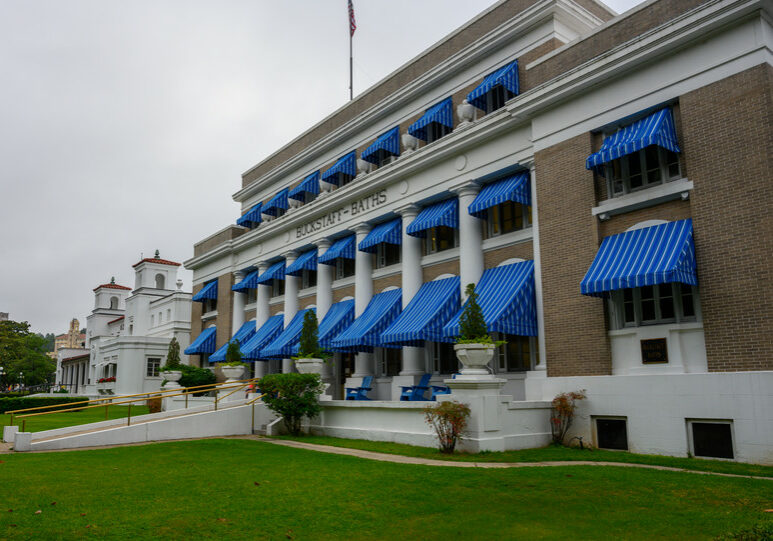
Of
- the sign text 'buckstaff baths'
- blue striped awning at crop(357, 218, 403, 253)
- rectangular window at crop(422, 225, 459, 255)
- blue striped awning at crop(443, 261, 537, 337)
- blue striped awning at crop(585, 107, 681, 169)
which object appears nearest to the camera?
blue striped awning at crop(585, 107, 681, 169)

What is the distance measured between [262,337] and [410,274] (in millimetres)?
10753

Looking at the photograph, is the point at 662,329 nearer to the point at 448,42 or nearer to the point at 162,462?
the point at 162,462

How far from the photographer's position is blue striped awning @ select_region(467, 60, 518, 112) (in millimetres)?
19891

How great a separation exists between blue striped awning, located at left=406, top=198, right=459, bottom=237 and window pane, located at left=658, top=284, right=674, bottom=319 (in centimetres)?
791

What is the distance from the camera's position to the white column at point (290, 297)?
95.8 feet

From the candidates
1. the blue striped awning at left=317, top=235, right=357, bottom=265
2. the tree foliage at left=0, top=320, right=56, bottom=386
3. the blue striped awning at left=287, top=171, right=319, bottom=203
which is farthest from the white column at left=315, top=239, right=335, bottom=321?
the tree foliage at left=0, top=320, right=56, bottom=386

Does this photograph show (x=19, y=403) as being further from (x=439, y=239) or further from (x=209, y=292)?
(x=439, y=239)

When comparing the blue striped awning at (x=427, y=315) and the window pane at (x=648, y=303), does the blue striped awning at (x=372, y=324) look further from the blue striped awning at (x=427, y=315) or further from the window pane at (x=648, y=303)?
the window pane at (x=648, y=303)

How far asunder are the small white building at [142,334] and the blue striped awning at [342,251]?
2213 centimetres

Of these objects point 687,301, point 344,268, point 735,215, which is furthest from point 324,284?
point 735,215

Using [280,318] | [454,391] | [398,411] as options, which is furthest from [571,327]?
[280,318]

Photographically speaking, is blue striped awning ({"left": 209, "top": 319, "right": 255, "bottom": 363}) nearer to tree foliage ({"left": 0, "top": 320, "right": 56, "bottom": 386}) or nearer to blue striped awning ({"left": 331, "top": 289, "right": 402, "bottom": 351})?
blue striped awning ({"left": 331, "top": 289, "right": 402, "bottom": 351})

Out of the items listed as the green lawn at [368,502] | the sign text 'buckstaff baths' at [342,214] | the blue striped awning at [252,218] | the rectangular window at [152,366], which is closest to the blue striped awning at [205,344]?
the blue striped awning at [252,218]

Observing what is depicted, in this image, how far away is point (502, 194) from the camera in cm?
1825
